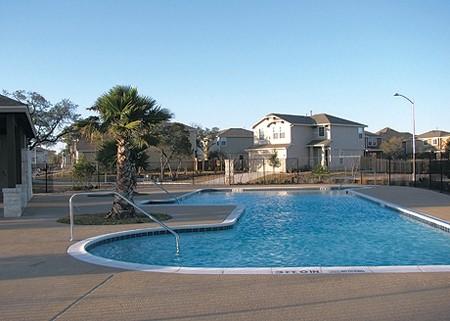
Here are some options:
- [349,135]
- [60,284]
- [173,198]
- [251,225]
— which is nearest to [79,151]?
[349,135]

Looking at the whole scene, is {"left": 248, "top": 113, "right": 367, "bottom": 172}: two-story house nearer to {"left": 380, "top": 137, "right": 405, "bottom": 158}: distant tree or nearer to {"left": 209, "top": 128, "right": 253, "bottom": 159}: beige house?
{"left": 380, "top": 137, "right": 405, "bottom": 158}: distant tree

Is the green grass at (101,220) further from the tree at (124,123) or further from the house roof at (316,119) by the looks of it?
the house roof at (316,119)

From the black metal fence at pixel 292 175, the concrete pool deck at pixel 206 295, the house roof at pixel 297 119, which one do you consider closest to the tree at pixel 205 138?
the black metal fence at pixel 292 175

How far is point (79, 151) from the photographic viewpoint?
197 ft

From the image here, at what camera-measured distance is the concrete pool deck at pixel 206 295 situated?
5246mm

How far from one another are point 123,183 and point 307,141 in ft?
139

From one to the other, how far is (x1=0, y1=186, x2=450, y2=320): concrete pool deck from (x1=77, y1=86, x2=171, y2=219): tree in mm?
6148

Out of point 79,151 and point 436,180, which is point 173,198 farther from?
point 79,151

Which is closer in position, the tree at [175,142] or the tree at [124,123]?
the tree at [124,123]

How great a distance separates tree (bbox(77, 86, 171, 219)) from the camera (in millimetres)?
14039

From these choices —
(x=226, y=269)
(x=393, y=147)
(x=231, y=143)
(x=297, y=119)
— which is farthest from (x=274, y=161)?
(x=226, y=269)

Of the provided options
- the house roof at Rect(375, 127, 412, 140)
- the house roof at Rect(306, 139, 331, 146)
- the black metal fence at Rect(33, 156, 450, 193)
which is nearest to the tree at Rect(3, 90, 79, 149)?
the black metal fence at Rect(33, 156, 450, 193)

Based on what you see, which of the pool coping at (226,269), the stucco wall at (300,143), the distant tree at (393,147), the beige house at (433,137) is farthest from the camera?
the beige house at (433,137)

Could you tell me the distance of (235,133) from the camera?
68875 millimetres
